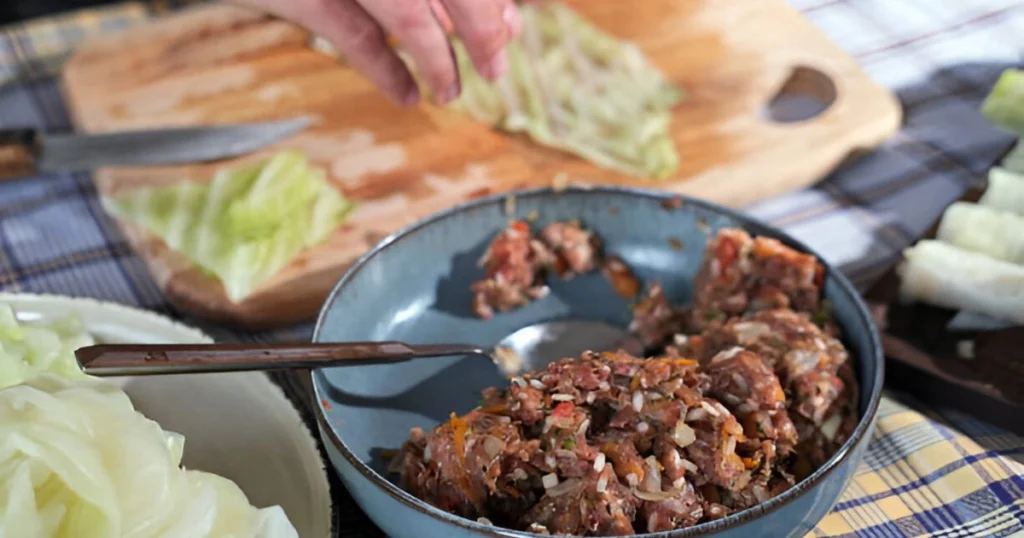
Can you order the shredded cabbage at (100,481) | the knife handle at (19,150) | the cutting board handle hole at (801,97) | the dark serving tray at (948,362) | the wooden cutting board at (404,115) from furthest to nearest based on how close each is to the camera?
the cutting board handle hole at (801,97) < the knife handle at (19,150) < the wooden cutting board at (404,115) < the dark serving tray at (948,362) < the shredded cabbage at (100,481)

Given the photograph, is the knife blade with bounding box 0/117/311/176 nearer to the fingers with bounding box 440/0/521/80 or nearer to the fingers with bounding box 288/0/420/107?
the fingers with bounding box 288/0/420/107

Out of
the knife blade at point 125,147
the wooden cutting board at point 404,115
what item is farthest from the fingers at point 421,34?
the knife blade at point 125,147

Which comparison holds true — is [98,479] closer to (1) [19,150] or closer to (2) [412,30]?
(2) [412,30]

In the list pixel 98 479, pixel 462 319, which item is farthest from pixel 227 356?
pixel 462 319

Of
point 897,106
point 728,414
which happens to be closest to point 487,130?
point 897,106

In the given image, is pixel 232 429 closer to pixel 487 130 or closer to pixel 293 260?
pixel 293 260

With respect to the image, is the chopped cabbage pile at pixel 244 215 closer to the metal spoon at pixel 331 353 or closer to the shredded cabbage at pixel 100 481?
the metal spoon at pixel 331 353

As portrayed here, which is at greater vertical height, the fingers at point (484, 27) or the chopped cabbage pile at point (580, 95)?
the fingers at point (484, 27)
